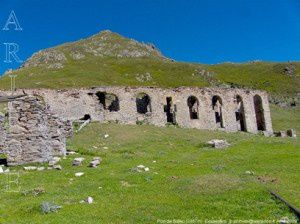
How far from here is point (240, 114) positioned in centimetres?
5709

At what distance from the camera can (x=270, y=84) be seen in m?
136

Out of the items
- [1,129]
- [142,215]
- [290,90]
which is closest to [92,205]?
[142,215]

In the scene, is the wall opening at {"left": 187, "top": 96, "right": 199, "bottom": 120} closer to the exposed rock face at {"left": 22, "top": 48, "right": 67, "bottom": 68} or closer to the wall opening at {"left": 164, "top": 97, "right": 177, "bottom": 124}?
the wall opening at {"left": 164, "top": 97, "right": 177, "bottom": 124}

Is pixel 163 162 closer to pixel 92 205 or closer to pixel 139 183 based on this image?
pixel 139 183

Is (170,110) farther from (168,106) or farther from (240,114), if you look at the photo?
(240,114)

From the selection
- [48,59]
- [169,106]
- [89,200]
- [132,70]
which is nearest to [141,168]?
[89,200]

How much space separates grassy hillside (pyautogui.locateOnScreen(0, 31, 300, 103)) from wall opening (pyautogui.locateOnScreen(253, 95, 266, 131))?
161 feet

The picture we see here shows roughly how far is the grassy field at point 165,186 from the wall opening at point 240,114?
83.6 ft

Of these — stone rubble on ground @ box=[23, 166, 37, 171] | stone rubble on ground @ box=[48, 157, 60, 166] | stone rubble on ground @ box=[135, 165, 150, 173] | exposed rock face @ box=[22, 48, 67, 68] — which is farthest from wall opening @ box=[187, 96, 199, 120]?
exposed rock face @ box=[22, 48, 67, 68]

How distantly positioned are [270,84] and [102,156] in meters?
117

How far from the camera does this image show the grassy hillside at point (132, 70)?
116 meters

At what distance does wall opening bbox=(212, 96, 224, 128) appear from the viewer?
54.2 meters

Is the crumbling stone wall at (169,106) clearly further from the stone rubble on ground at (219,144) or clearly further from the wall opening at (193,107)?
the stone rubble on ground at (219,144)

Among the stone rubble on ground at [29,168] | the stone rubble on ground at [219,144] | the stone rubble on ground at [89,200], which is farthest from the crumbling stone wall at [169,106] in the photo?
the stone rubble on ground at [89,200]
